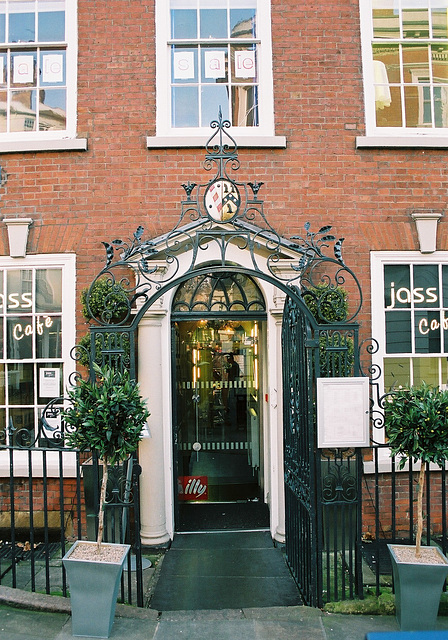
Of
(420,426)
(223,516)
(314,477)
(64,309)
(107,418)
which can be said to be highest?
(64,309)

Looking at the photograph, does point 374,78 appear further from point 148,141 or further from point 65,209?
point 65,209

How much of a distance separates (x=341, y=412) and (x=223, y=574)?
220cm

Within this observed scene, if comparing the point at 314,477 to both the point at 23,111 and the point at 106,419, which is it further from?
the point at 23,111

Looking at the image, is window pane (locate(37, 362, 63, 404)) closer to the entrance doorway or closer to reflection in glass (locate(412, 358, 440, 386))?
the entrance doorway

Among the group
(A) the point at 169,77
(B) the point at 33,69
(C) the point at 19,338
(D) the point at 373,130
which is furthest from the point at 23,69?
(D) the point at 373,130

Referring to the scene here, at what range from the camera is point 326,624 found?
4293 millimetres

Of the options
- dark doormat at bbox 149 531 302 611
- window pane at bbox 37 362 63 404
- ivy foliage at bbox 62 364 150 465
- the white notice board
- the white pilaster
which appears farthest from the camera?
window pane at bbox 37 362 63 404

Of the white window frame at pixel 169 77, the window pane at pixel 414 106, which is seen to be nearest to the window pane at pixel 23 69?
the white window frame at pixel 169 77

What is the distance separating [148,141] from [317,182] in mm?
2063

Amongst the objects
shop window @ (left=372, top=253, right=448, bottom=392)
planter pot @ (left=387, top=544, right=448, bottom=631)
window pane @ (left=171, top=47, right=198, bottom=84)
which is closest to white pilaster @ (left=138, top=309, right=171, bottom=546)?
shop window @ (left=372, top=253, right=448, bottom=392)

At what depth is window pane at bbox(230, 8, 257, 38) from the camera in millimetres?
6719

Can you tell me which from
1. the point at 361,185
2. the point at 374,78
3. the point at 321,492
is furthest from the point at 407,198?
the point at 321,492

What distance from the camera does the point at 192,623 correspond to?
14.3ft

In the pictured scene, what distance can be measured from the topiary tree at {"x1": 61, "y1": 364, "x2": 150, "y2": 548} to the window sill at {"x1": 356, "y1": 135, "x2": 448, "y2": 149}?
165 inches
